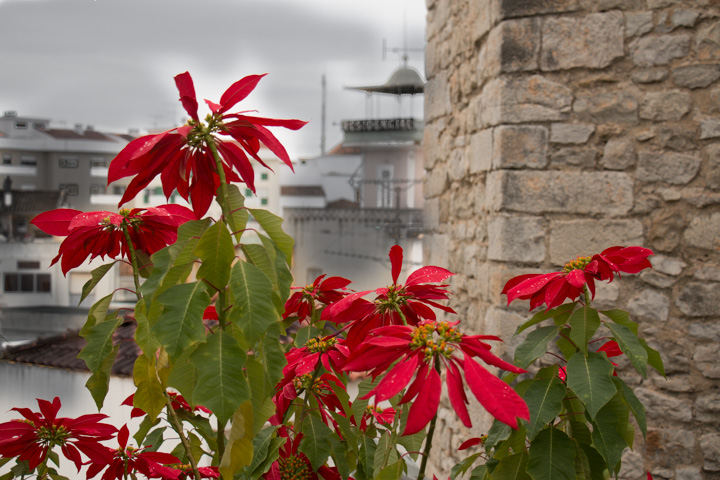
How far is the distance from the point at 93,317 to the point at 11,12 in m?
2.42

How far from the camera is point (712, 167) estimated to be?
199 cm

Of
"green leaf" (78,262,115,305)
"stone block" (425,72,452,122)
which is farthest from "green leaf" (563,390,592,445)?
"stone block" (425,72,452,122)

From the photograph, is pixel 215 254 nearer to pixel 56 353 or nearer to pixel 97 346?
pixel 97 346

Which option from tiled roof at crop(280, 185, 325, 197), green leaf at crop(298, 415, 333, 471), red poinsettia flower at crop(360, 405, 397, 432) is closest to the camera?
green leaf at crop(298, 415, 333, 471)

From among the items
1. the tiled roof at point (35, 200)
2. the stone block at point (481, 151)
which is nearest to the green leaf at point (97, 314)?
the stone block at point (481, 151)

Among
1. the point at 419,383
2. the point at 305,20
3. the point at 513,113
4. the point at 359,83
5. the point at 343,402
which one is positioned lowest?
the point at 343,402

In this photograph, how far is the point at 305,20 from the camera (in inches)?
142

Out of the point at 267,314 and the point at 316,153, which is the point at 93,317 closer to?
the point at 267,314

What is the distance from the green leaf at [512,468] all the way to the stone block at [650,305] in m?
1.26

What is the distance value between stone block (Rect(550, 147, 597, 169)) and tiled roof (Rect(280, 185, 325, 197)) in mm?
2075

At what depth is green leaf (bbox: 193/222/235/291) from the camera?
703mm

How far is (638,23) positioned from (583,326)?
4.78 ft

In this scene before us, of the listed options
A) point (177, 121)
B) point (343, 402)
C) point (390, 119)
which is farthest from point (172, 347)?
point (390, 119)

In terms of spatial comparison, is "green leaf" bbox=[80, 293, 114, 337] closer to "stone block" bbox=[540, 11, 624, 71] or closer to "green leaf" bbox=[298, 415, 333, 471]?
"green leaf" bbox=[298, 415, 333, 471]
